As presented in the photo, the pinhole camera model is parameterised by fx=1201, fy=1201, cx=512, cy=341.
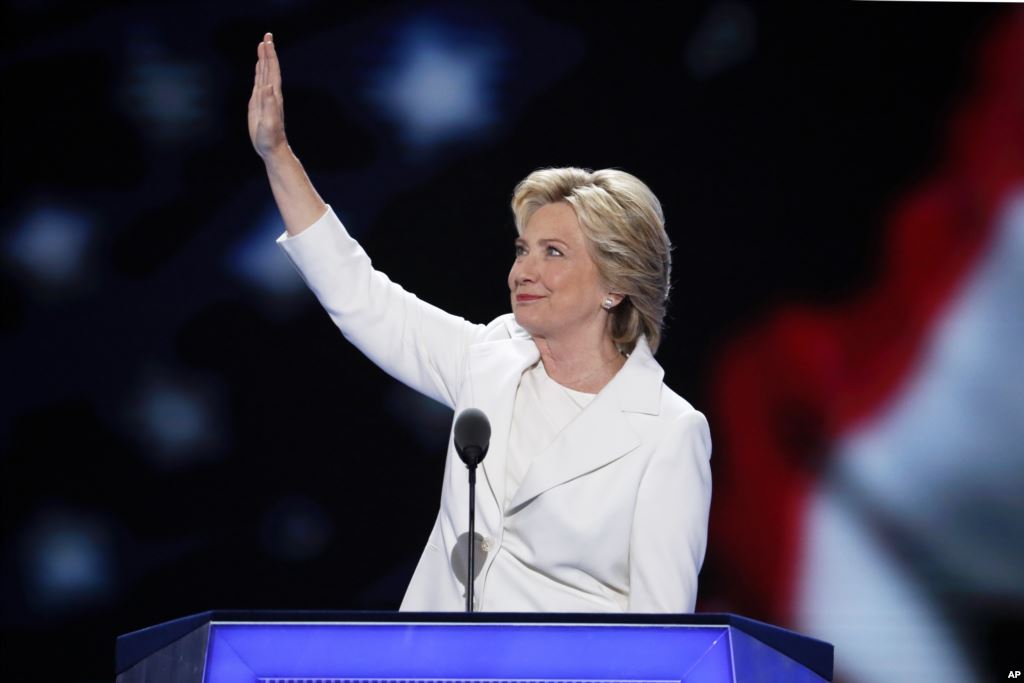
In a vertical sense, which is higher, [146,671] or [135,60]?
[135,60]

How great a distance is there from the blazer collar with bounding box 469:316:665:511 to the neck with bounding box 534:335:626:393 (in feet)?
0.11

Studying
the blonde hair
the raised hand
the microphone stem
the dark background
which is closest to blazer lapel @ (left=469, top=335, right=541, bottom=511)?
the blonde hair

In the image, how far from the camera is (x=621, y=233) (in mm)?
2209

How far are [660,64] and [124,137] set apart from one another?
1493 mm

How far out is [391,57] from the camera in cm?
330

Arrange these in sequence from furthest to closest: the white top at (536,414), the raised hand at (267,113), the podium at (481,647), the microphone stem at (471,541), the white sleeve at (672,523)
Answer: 1. the white top at (536,414)
2. the raised hand at (267,113)
3. the white sleeve at (672,523)
4. the microphone stem at (471,541)
5. the podium at (481,647)

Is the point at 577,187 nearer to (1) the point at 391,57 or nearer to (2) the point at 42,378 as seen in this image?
(1) the point at 391,57

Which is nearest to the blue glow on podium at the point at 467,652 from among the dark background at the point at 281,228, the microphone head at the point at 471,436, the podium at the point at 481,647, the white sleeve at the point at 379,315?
the podium at the point at 481,647

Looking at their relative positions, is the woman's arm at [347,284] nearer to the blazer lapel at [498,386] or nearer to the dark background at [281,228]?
the blazer lapel at [498,386]

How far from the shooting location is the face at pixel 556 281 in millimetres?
2189

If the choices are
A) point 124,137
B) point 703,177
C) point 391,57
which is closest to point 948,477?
point 703,177

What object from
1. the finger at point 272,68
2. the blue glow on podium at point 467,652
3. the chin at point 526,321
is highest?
the finger at point 272,68

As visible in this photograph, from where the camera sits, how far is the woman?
6.45 ft

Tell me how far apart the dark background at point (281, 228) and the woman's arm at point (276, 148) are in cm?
124
